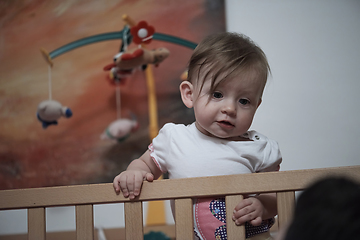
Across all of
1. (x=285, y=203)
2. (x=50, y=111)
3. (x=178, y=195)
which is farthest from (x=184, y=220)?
(x=50, y=111)

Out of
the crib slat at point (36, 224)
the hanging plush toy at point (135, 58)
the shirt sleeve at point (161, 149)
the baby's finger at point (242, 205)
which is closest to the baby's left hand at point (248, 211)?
the baby's finger at point (242, 205)

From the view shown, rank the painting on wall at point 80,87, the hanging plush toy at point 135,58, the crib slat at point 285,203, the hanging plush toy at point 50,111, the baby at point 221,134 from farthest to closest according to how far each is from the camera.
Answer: the painting on wall at point 80,87, the hanging plush toy at point 50,111, the hanging plush toy at point 135,58, the baby at point 221,134, the crib slat at point 285,203

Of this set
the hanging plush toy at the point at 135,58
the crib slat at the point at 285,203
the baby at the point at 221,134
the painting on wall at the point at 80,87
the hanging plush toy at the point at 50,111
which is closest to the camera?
the crib slat at the point at 285,203

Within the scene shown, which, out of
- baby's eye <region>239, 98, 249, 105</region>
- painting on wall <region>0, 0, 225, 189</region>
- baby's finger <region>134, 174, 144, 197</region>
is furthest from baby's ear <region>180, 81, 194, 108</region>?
painting on wall <region>0, 0, 225, 189</region>

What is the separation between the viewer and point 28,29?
5.33 feet

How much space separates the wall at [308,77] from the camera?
1415 millimetres

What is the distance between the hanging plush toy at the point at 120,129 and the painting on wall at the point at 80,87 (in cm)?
4

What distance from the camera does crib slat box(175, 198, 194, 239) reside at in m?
0.59

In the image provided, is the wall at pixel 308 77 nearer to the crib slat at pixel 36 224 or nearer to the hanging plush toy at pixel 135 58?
the hanging plush toy at pixel 135 58

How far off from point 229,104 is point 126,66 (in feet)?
2.17

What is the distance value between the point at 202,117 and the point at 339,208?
47cm

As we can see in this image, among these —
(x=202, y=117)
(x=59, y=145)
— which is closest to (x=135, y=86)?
(x=59, y=145)

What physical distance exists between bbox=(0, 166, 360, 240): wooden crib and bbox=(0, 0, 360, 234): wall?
2.82 feet

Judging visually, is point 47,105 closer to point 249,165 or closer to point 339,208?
point 249,165
